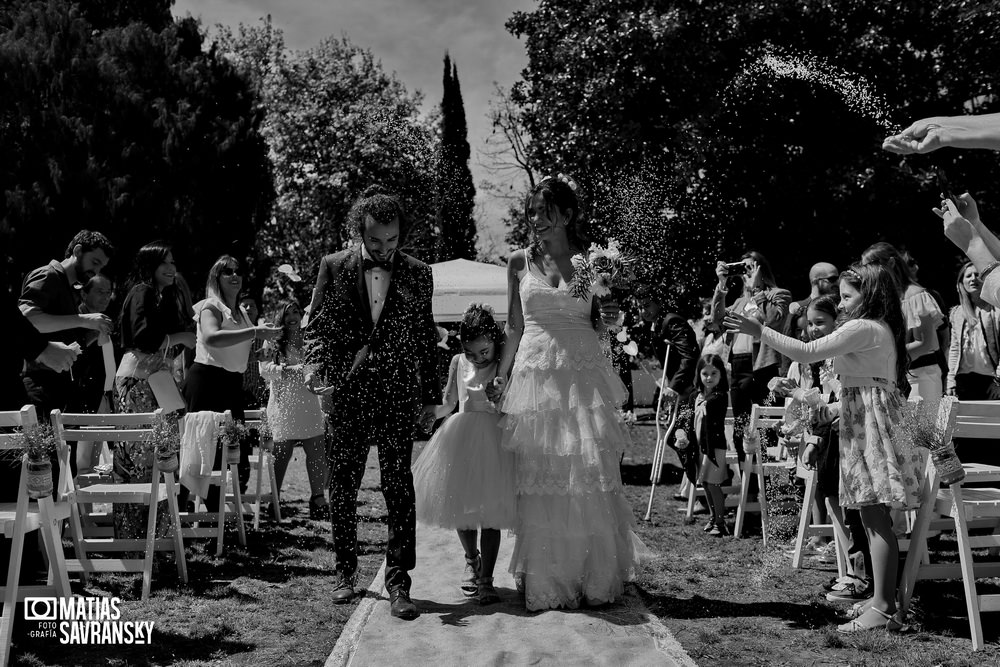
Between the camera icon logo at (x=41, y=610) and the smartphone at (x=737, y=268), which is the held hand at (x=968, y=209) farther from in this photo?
the camera icon logo at (x=41, y=610)

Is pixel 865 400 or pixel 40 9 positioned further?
pixel 40 9

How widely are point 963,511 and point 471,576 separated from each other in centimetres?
264

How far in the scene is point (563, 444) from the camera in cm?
469

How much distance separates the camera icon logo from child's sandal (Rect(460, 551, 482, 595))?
215 centimetres

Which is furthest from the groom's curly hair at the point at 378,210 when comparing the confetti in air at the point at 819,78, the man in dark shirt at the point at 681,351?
the confetti in air at the point at 819,78

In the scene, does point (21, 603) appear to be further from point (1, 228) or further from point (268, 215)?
point (268, 215)

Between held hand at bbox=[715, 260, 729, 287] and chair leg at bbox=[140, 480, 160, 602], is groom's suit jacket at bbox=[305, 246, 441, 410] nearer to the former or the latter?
chair leg at bbox=[140, 480, 160, 602]

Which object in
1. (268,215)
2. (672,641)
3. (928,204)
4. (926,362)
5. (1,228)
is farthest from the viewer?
(268,215)

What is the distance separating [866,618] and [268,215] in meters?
20.3

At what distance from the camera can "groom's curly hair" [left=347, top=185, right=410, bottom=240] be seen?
474 cm

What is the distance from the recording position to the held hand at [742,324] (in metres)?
4.38

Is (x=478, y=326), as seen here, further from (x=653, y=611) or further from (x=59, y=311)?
(x=59, y=311)

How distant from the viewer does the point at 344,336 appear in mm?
4840

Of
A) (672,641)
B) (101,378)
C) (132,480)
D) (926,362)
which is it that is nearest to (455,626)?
(672,641)
